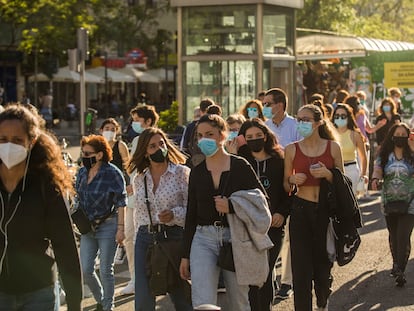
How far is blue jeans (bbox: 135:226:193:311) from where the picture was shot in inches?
284

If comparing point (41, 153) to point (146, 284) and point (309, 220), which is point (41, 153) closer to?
point (146, 284)

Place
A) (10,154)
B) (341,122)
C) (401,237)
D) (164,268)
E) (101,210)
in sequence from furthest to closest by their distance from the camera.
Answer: (341,122)
(401,237)
(101,210)
(164,268)
(10,154)

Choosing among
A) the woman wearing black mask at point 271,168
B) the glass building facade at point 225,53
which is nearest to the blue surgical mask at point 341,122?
the woman wearing black mask at point 271,168

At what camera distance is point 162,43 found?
55.8m

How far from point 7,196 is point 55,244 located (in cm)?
32

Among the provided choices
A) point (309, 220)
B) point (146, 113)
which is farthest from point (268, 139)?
point (146, 113)

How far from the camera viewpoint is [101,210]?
28.3 feet

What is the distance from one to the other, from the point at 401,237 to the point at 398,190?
0.48 m

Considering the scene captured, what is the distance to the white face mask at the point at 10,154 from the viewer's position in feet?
15.5

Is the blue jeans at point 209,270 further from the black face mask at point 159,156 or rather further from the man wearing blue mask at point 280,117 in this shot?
the man wearing blue mask at point 280,117

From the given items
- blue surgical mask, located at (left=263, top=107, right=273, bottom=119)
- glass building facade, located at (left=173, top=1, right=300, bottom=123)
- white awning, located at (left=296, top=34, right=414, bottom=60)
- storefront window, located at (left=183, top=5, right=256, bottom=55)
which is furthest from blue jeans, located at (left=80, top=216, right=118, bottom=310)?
white awning, located at (left=296, top=34, right=414, bottom=60)

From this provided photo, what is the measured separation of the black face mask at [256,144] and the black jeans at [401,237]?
8.90ft

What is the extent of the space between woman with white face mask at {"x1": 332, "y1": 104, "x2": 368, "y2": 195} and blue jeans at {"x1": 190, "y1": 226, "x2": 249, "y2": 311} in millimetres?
5115

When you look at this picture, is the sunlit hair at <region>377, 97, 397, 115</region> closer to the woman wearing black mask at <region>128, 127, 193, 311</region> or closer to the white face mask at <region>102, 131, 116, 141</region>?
the white face mask at <region>102, 131, 116, 141</region>
